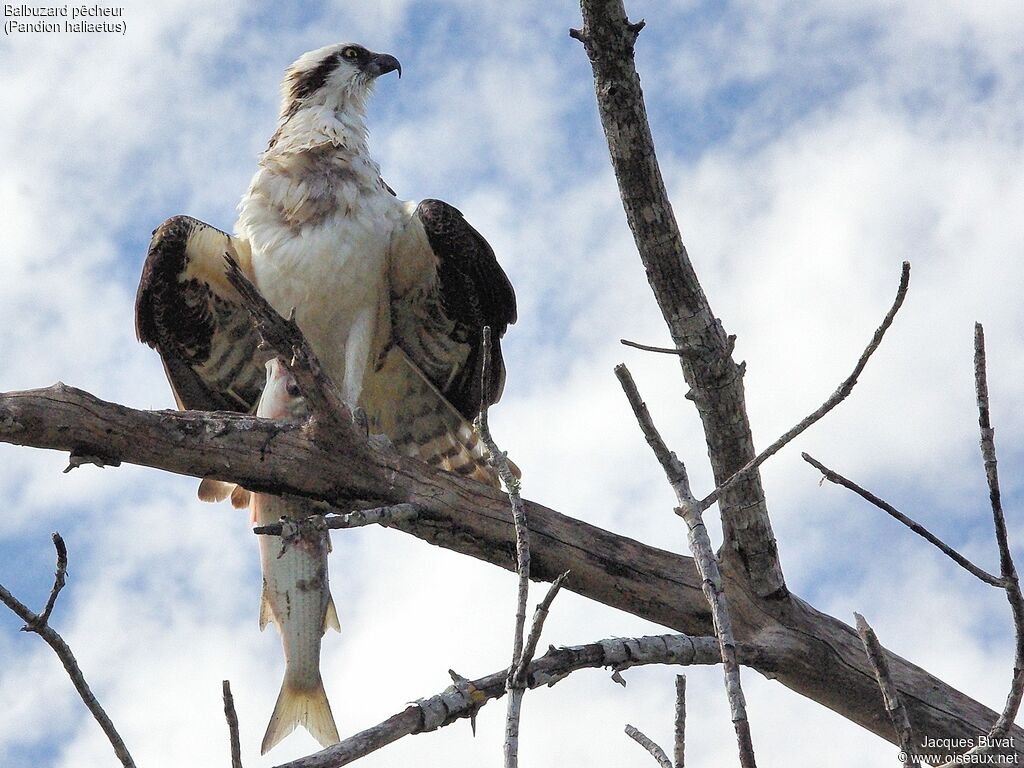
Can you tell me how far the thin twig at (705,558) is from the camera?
2.83m

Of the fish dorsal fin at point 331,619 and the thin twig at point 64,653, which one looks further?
the fish dorsal fin at point 331,619

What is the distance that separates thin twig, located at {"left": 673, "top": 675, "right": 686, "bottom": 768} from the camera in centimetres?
355

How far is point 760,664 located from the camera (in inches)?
193

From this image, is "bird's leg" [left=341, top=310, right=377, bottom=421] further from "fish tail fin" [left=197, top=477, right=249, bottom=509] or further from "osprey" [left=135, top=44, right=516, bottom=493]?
"fish tail fin" [left=197, top=477, right=249, bottom=509]

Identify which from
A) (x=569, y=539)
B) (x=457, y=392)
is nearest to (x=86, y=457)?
(x=569, y=539)

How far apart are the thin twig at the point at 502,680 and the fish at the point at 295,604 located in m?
1.81

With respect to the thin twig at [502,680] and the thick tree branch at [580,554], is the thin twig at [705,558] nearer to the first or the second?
the thin twig at [502,680]

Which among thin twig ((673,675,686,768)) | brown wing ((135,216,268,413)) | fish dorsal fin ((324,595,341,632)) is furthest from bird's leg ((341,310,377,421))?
thin twig ((673,675,686,768))

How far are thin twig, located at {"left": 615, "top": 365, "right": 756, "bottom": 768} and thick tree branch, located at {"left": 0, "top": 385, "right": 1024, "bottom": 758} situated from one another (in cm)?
159

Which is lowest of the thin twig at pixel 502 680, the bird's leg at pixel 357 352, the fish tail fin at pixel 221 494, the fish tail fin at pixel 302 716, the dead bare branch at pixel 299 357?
the thin twig at pixel 502 680

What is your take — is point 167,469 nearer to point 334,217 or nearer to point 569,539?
point 569,539

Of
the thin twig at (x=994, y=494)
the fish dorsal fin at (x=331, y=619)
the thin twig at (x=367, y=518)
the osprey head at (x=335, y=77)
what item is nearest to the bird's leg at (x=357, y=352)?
the fish dorsal fin at (x=331, y=619)

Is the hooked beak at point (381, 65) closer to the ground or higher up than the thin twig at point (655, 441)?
higher up

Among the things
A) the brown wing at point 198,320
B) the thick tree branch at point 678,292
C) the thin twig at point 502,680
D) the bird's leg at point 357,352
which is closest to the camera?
the thin twig at point 502,680
